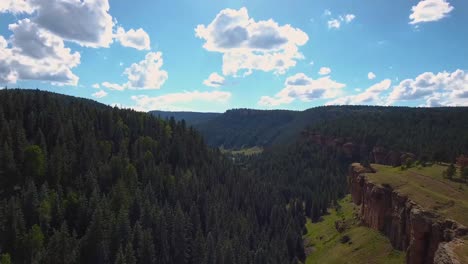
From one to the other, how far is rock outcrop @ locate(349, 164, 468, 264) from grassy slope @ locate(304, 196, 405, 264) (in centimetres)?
287

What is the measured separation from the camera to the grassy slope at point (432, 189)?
89.5 m

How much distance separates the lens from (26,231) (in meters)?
93.6

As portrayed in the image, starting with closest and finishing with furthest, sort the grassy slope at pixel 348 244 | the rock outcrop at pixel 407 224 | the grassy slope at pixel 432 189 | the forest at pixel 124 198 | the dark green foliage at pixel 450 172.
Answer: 1. the rock outcrop at pixel 407 224
2. the grassy slope at pixel 432 189
3. the forest at pixel 124 198
4. the grassy slope at pixel 348 244
5. the dark green foliage at pixel 450 172

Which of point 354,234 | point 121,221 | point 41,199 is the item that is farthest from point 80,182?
point 354,234

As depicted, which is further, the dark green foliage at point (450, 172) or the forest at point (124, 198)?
the dark green foliage at point (450, 172)

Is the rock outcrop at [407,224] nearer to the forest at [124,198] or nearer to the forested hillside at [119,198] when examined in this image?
the forest at [124,198]

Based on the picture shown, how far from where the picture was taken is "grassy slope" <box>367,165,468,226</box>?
8950 centimetres

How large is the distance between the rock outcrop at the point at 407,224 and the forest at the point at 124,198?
85.8 feet

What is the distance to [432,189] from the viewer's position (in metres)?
106

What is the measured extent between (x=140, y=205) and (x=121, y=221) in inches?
661

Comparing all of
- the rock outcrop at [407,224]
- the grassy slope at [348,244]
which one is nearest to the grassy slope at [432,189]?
the rock outcrop at [407,224]

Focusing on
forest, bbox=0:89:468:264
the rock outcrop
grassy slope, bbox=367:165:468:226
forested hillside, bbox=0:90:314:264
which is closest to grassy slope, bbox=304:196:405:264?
the rock outcrop

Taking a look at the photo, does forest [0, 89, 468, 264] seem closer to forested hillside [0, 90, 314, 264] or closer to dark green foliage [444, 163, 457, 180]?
forested hillside [0, 90, 314, 264]

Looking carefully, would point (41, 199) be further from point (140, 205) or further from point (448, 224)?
point (448, 224)
